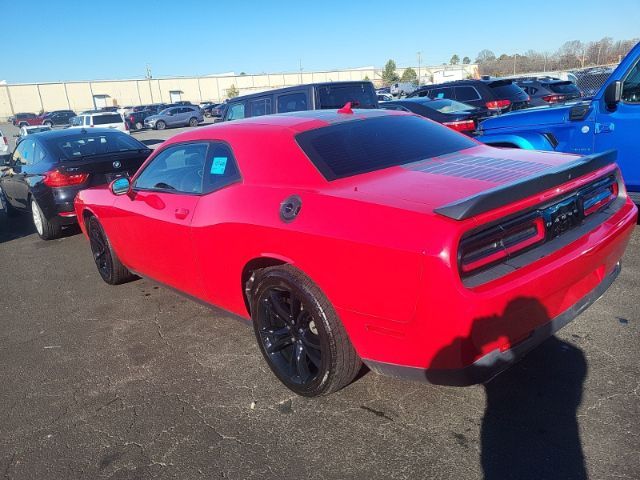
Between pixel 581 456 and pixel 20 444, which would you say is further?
pixel 20 444

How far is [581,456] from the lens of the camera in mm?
2215

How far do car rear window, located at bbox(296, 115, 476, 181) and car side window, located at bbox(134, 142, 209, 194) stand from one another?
2.86 feet

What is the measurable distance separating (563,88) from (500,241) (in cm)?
1556

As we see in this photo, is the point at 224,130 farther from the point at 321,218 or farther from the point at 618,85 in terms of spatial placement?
the point at 618,85

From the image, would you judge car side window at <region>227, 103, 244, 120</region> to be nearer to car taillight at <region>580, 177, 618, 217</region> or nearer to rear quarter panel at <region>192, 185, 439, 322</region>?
rear quarter panel at <region>192, 185, 439, 322</region>

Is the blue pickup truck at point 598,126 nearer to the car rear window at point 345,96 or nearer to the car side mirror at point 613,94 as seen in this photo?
the car side mirror at point 613,94

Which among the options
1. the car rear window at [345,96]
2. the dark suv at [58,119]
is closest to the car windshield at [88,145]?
the car rear window at [345,96]

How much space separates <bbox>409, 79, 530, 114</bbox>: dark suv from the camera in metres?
11.9

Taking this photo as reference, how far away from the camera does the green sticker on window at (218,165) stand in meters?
3.30

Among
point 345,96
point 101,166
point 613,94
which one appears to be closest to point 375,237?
point 613,94

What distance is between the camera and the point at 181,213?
3.47 m

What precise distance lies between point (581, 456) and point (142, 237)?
3299mm

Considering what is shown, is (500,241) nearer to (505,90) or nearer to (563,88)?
(505,90)

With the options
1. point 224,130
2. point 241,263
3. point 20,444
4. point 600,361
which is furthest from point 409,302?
point 20,444
